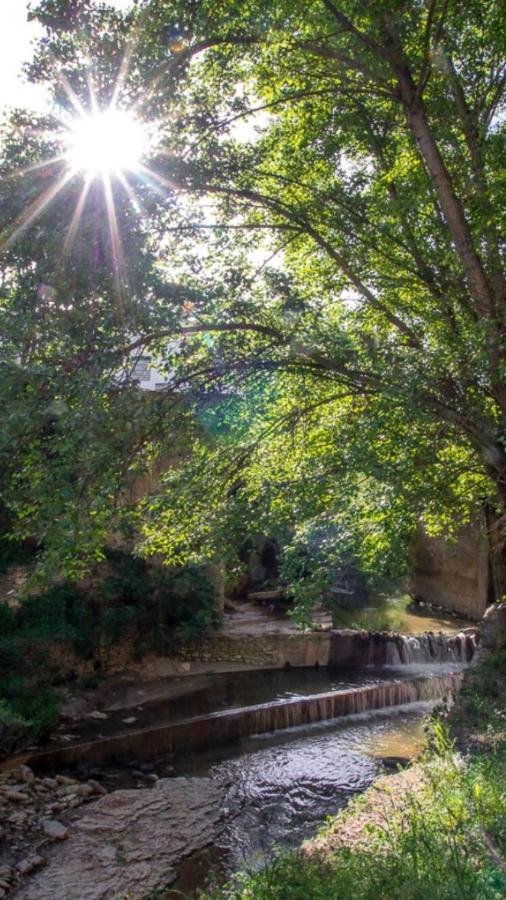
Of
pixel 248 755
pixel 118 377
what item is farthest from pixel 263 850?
pixel 118 377

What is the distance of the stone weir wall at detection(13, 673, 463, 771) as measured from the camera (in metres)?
9.26

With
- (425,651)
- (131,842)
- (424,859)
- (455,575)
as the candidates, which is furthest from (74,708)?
(455,575)

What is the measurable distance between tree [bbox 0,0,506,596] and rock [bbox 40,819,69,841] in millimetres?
3239

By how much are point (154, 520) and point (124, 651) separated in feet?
24.2

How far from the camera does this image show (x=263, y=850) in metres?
6.95

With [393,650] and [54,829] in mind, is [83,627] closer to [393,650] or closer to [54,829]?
[54,829]

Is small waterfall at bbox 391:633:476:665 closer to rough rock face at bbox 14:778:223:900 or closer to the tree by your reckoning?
the tree

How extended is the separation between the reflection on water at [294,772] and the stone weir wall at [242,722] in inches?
8.2

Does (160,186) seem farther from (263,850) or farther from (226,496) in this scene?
(263,850)

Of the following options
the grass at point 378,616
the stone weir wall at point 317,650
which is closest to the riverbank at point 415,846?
the stone weir wall at point 317,650

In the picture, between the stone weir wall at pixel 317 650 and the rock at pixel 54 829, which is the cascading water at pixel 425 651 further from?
the rock at pixel 54 829

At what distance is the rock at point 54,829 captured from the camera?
711 cm

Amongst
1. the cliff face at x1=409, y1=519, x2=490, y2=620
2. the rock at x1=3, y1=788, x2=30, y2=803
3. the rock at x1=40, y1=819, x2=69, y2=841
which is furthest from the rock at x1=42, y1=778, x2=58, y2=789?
the cliff face at x1=409, y1=519, x2=490, y2=620

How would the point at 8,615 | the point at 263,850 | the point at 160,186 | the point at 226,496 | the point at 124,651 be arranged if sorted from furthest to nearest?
the point at 124,651 → the point at 8,615 → the point at 226,496 → the point at 263,850 → the point at 160,186
